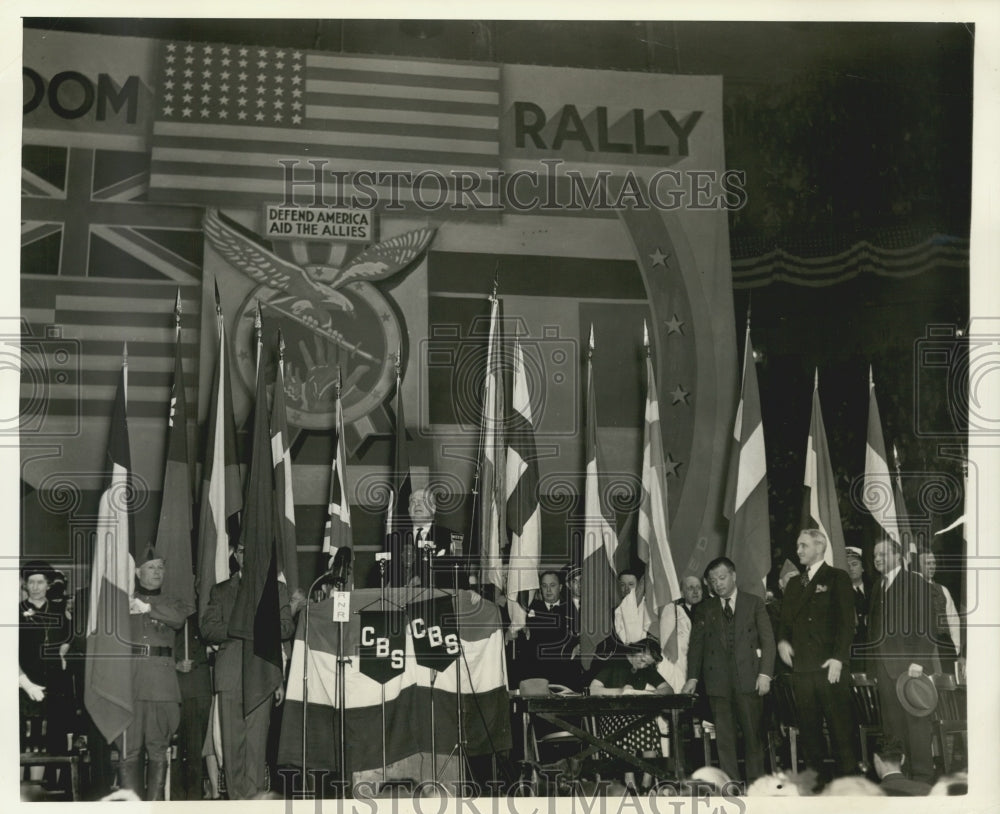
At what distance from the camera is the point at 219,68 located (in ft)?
24.8

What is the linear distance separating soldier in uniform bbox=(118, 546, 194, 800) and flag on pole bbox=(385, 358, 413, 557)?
1.26 meters

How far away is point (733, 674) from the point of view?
7.45 metres

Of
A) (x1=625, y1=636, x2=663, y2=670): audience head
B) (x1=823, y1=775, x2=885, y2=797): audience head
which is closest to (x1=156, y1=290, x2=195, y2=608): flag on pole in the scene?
(x1=625, y1=636, x2=663, y2=670): audience head

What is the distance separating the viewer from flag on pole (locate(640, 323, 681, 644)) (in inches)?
299

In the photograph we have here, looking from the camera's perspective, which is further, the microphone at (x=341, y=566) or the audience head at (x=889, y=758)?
the audience head at (x=889, y=758)

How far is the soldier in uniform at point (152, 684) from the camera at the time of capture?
6.97m

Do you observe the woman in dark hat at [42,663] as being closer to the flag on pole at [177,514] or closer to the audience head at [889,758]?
the flag on pole at [177,514]

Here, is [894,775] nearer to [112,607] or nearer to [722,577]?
[722,577]

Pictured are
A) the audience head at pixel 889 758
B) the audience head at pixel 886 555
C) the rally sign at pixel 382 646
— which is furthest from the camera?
the audience head at pixel 886 555

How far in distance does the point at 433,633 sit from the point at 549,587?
779mm

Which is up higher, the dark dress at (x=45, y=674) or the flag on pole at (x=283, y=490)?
the flag on pole at (x=283, y=490)

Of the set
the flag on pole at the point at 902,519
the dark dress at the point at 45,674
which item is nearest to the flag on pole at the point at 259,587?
the dark dress at the point at 45,674

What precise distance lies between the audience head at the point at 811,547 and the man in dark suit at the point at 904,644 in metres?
0.43

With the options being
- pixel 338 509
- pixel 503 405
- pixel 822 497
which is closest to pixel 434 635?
pixel 338 509
